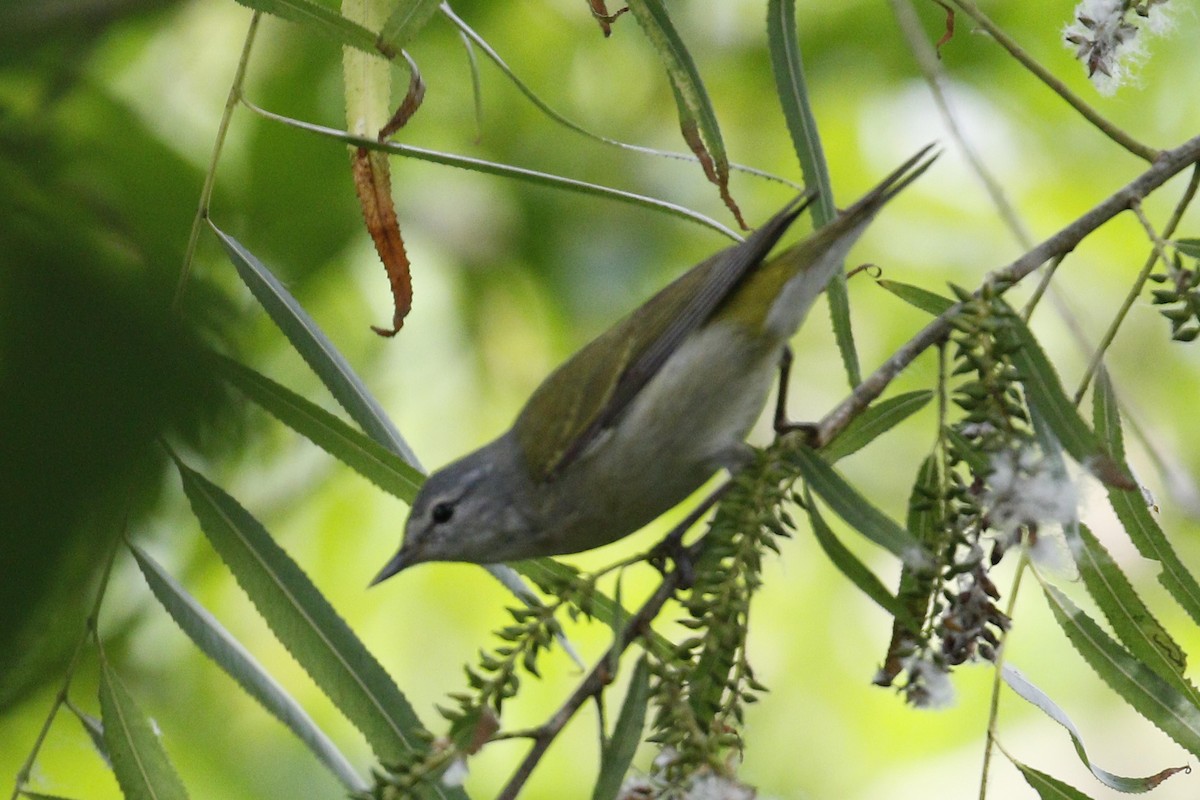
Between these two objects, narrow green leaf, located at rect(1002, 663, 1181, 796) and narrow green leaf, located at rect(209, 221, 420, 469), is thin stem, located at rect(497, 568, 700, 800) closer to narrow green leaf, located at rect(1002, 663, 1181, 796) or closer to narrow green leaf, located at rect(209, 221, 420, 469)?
narrow green leaf, located at rect(1002, 663, 1181, 796)

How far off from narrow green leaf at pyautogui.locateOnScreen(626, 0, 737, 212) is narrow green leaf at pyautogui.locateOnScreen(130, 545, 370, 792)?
3.40 feet

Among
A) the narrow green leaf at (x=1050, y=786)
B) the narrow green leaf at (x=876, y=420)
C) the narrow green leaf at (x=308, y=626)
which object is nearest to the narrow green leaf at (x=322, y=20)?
the narrow green leaf at (x=308, y=626)

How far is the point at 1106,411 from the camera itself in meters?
1.98

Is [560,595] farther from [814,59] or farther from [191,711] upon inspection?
[814,59]

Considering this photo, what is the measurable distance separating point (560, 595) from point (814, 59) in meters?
3.39

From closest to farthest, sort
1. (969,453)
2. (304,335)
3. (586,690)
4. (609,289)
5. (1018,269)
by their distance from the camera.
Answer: (586,690) → (969,453) → (1018,269) → (304,335) → (609,289)

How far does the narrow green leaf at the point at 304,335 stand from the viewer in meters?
2.00

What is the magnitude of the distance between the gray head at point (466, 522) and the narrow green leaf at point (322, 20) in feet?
2.69

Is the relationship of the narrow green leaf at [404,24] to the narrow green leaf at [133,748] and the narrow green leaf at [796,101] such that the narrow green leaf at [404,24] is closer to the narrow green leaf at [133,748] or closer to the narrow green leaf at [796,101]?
the narrow green leaf at [796,101]

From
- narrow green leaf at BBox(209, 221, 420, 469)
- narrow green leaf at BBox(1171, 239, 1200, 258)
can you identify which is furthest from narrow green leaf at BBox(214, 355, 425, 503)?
narrow green leaf at BBox(1171, 239, 1200, 258)

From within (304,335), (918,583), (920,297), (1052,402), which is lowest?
(918,583)

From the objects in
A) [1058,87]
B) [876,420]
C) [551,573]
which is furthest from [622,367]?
[1058,87]

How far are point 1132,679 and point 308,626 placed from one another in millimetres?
1179

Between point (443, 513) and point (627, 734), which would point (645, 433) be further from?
point (627, 734)
